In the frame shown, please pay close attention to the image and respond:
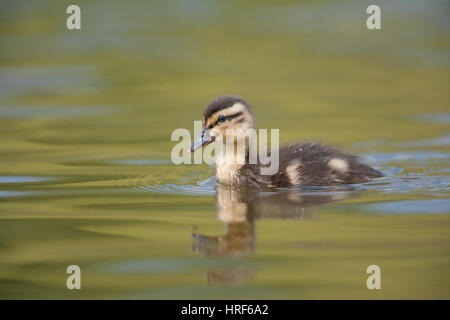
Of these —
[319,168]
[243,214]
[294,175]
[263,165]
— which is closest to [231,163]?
[263,165]

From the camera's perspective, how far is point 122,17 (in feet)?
47.6

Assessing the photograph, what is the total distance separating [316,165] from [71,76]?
19.6 ft

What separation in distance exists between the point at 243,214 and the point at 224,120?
1.17 meters

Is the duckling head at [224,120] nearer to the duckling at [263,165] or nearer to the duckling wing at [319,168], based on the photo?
the duckling at [263,165]

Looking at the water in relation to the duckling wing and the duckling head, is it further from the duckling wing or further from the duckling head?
the duckling head

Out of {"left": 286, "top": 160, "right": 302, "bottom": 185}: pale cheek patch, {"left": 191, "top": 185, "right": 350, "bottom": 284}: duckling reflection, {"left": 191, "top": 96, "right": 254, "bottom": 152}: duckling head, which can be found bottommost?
{"left": 191, "top": 185, "right": 350, "bottom": 284}: duckling reflection

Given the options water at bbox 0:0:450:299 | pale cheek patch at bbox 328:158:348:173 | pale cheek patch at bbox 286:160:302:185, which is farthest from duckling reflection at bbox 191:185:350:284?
pale cheek patch at bbox 328:158:348:173

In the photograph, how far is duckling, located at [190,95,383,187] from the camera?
21.2 feet

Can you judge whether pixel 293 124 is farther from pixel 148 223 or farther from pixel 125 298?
pixel 125 298

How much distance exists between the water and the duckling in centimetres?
14

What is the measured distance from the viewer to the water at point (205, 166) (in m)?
4.65

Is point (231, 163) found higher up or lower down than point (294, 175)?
higher up

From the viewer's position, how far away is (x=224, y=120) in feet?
21.9

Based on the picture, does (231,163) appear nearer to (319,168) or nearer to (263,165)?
(263,165)
